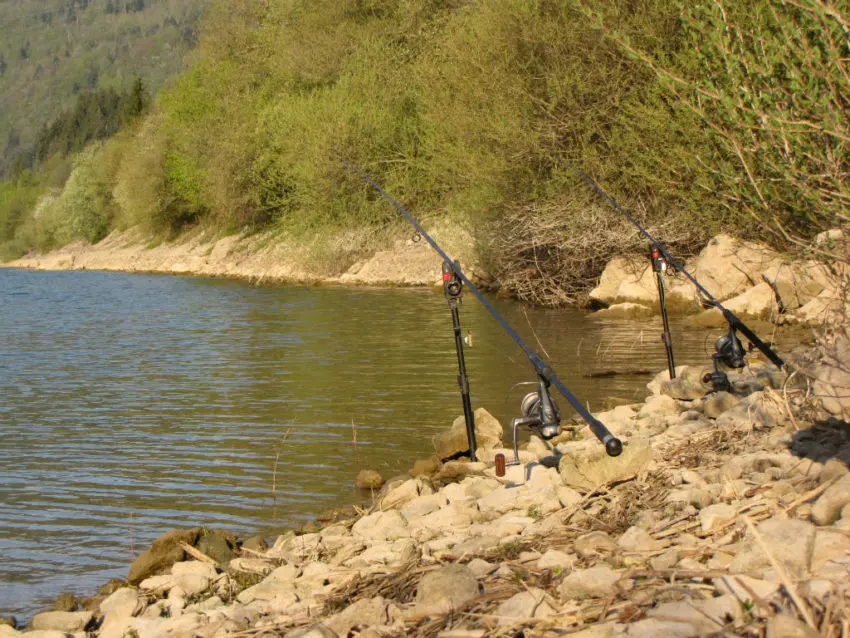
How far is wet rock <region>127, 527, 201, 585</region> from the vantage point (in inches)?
267

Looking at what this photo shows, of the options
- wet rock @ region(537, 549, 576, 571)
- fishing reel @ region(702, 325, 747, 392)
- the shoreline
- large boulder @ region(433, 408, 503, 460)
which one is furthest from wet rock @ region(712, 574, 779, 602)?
the shoreline

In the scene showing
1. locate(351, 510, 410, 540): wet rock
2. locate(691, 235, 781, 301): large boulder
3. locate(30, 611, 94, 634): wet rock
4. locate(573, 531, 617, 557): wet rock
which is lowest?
locate(30, 611, 94, 634): wet rock

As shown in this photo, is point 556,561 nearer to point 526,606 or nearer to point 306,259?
point 526,606

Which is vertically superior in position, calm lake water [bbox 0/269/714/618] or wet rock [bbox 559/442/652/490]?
wet rock [bbox 559/442/652/490]

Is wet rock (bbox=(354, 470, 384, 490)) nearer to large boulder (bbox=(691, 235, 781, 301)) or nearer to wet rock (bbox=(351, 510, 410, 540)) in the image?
wet rock (bbox=(351, 510, 410, 540))

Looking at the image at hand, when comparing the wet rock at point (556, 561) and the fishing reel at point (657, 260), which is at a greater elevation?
the fishing reel at point (657, 260)

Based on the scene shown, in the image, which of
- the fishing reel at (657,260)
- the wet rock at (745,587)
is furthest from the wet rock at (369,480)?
the wet rock at (745,587)

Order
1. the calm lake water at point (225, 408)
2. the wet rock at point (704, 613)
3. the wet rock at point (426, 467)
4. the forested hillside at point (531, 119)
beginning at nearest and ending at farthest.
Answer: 1. the wet rock at point (704, 613)
2. the forested hillside at point (531, 119)
3. the calm lake water at point (225, 408)
4. the wet rock at point (426, 467)

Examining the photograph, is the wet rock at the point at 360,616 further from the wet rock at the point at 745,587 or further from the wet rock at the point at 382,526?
the wet rock at the point at 382,526

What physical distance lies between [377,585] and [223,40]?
4899 cm

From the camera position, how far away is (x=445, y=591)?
470cm

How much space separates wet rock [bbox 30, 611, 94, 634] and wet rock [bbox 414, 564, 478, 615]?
2212 millimetres

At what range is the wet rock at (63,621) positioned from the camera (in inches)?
232

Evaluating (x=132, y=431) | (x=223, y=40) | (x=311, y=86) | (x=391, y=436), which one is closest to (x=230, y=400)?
(x=132, y=431)
